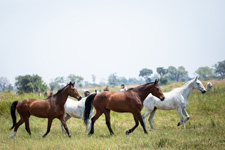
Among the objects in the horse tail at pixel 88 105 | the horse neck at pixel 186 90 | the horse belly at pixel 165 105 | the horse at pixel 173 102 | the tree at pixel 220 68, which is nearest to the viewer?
the horse tail at pixel 88 105

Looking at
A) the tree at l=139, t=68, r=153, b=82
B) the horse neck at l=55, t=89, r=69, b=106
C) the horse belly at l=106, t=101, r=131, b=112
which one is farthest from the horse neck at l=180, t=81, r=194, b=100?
the tree at l=139, t=68, r=153, b=82

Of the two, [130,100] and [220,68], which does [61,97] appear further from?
[220,68]

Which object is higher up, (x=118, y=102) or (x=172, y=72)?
(x=172, y=72)

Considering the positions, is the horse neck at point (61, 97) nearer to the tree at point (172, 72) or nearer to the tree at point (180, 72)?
the tree at point (172, 72)

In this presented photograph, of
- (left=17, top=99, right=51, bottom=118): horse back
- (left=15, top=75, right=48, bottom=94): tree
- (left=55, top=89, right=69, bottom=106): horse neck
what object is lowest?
(left=17, top=99, right=51, bottom=118): horse back

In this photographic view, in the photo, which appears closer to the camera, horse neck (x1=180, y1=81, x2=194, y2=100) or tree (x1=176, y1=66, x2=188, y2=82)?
horse neck (x1=180, y1=81, x2=194, y2=100)

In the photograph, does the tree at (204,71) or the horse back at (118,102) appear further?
the tree at (204,71)

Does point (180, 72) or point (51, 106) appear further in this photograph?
point (180, 72)

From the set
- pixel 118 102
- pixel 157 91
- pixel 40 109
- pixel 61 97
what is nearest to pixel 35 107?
pixel 40 109

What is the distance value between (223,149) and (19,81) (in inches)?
2448

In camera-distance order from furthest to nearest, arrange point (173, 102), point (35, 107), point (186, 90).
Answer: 1. point (186, 90)
2. point (173, 102)
3. point (35, 107)

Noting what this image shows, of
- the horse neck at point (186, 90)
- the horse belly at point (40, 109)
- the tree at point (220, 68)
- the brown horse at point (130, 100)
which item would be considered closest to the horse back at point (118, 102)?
the brown horse at point (130, 100)

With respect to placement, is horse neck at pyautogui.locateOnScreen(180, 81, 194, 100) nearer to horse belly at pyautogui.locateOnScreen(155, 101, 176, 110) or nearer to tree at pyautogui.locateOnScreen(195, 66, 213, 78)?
horse belly at pyautogui.locateOnScreen(155, 101, 176, 110)

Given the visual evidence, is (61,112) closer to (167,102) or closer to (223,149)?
(167,102)
